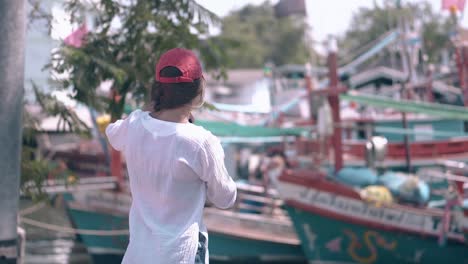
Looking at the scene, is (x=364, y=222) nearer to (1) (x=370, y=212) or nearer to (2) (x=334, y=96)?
(1) (x=370, y=212)

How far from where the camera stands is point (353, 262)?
1023 cm

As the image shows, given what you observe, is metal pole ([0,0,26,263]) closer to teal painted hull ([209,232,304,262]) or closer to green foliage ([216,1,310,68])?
teal painted hull ([209,232,304,262])

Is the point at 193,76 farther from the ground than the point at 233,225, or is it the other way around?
the point at 193,76

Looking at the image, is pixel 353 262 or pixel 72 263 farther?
pixel 72 263

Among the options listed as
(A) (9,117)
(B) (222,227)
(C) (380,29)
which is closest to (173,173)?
(A) (9,117)

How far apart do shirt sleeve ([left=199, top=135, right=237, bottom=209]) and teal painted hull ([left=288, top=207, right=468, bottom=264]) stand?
798 cm

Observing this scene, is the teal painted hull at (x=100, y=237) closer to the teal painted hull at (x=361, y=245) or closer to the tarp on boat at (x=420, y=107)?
the teal painted hull at (x=361, y=245)

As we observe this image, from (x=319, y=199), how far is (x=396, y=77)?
12.4 meters

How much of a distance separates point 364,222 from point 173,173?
815 cm

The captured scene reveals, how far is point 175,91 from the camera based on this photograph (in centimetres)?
215

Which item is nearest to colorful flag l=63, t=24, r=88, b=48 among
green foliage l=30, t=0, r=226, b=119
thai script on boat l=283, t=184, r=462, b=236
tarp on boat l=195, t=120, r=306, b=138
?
green foliage l=30, t=0, r=226, b=119

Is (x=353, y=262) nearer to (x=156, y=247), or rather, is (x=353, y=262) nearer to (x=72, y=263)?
(x=72, y=263)

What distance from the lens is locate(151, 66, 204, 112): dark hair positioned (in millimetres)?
2141

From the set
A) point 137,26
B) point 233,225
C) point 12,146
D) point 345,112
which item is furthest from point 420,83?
point 12,146
